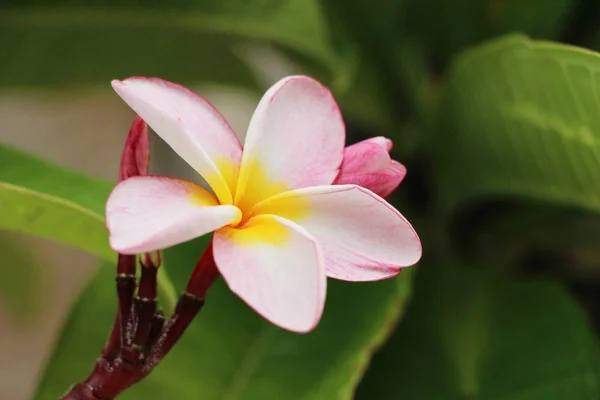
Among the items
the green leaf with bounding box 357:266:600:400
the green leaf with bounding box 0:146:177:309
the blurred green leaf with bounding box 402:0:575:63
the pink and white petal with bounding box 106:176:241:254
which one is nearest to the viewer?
the pink and white petal with bounding box 106:176:241:254

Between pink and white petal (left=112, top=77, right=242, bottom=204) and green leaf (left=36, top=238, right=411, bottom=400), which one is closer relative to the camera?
pink and white petal (left=112, top=77, right=242, bottom=204)

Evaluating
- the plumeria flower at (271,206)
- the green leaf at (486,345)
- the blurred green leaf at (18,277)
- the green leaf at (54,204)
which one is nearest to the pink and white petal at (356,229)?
the plumeria flower at (271,206)

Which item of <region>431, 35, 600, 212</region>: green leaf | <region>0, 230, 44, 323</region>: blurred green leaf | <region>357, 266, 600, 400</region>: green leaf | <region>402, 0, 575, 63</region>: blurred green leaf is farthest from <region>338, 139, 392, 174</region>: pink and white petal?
<region>0, 230, 44, 323</region>: blurred green leaf

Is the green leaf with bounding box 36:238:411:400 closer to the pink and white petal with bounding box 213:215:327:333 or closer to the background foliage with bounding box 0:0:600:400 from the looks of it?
the background foliage with bounding box 0:0:600:400

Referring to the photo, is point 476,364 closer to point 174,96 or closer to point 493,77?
point 493,77

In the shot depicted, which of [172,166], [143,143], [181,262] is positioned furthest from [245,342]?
[172,166]

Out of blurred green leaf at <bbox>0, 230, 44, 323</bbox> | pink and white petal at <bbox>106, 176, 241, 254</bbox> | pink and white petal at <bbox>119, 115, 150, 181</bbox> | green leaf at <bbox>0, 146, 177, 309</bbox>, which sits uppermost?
pink and white petal at <bbox>106, 176, 241, 254</bbox>

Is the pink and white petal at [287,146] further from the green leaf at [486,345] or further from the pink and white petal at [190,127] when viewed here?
the green leaf at [486,345]
